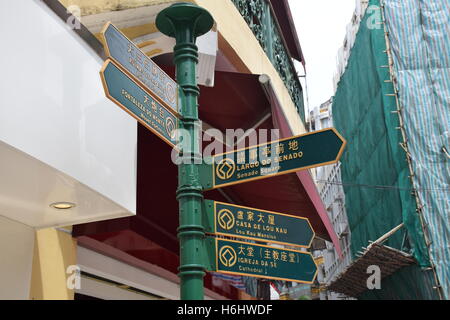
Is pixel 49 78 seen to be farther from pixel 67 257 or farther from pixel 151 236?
pixel 151 236

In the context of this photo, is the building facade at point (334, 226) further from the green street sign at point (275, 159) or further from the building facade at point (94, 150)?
the green street sign at point (275, 159)

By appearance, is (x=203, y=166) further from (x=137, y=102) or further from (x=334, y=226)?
(x=334, y=226)

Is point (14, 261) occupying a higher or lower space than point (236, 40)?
lower

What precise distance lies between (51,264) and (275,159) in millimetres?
2313

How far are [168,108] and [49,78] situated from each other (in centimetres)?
89

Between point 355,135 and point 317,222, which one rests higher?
point 355,135

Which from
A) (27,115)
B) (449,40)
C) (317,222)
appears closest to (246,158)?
(27,115)

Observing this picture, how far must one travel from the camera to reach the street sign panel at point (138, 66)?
3.28m

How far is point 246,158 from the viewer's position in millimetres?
3676

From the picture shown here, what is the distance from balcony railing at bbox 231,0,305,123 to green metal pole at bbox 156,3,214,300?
9.49 feet

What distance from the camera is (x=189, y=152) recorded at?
144 inches

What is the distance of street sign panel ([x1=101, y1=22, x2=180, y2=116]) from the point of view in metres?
3.28

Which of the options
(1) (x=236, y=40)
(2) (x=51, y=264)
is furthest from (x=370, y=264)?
(2) (x=51, y=264)
